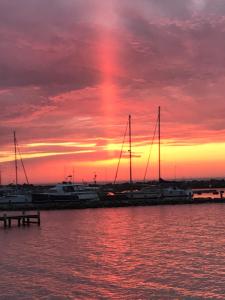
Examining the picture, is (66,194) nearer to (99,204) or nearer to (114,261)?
(99,204)

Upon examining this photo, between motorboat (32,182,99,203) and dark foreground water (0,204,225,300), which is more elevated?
motorboat (32,182,99,203)

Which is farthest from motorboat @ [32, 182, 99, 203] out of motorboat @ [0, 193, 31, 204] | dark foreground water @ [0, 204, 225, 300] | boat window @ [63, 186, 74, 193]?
dark foreground water @ [0, 204, 225, 300]

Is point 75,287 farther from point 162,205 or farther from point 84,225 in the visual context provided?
point 162,205

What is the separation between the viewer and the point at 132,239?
41.3 metres

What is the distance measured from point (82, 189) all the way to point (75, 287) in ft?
217

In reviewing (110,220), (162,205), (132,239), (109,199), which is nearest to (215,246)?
(132,239)

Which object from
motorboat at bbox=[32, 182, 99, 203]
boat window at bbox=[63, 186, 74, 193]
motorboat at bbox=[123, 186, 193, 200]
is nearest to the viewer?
motorboat at bbox=[32, 182, 99, 203]

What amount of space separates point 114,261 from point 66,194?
186 feet

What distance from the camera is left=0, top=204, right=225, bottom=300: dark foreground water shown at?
76.3 feet

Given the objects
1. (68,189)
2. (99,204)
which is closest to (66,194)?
(68,189)

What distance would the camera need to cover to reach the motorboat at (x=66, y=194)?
84750 mm

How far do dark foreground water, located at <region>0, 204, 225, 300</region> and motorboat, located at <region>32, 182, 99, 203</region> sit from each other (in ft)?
97.9

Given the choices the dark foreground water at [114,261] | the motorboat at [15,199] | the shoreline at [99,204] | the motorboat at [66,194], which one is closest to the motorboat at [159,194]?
the shoreline at [99,204]

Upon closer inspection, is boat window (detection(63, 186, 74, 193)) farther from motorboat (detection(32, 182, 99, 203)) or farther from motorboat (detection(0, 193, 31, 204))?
motorboat (detection(0, 193, 31, 204))
